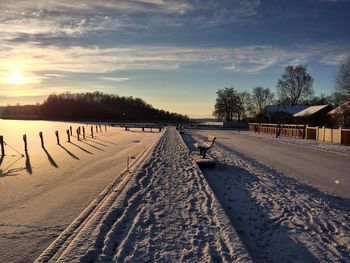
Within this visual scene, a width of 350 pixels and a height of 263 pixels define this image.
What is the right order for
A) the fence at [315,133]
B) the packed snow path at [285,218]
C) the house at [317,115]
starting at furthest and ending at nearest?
the house at [317,115], the fence at [315,133], the packed snow path at [285,218]

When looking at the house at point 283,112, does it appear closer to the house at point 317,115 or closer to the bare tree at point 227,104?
the house at point 317,115

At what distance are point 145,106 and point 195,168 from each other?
16942 centimetres

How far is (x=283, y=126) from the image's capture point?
48.0 metres

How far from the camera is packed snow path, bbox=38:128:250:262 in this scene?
5152mm

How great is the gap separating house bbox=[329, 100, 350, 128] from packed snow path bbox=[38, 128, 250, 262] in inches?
1363

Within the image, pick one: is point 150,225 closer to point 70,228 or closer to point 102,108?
point 70,228

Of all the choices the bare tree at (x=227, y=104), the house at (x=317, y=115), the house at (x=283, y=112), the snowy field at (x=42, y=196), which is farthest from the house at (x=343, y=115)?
the bare tree at (x=227, y=104)

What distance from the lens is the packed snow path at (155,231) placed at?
16.9 feet

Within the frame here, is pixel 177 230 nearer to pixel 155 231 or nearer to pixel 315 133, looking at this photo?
pixel 155 231

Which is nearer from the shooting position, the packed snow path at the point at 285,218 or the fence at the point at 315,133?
the packed snow path at the point at 285,218

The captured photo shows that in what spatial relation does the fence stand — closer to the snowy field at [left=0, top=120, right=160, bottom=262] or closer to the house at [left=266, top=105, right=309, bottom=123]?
the house at [left=266, top=105, right=309, bottom=123]

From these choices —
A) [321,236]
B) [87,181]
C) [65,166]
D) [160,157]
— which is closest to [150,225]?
[321,236]

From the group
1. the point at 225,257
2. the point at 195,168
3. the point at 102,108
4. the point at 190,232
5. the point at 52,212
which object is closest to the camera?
the point at 225,257

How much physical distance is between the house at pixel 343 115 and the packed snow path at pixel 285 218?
31.5 metres
